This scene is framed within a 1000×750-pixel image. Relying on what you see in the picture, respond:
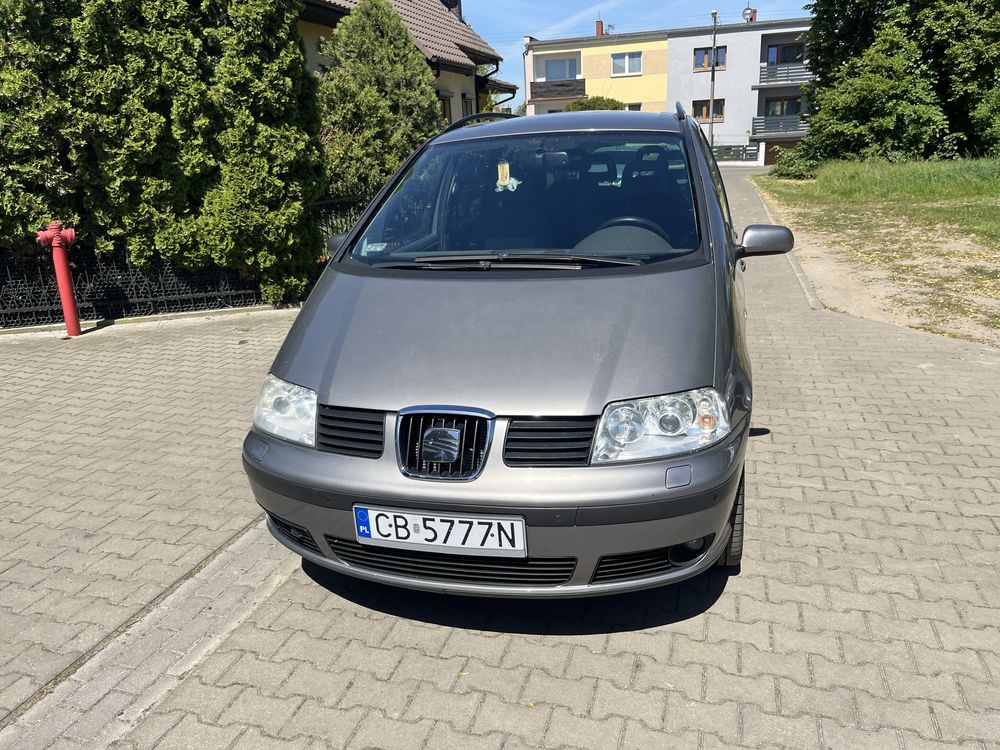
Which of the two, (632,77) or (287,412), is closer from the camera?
(287,412)

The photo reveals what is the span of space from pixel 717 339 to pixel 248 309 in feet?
23.8

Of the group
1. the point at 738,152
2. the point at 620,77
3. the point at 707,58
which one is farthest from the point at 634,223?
the point at 620,77

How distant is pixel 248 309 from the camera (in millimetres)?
9141

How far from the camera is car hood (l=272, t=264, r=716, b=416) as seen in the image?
273 cm

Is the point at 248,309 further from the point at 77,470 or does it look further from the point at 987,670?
the point at 987,670

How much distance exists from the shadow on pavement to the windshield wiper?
4.50 ft

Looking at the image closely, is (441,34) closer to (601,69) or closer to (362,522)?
(362,522)

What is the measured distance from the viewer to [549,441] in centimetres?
265

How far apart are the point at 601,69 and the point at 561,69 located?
353 cm

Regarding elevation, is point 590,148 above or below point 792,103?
below

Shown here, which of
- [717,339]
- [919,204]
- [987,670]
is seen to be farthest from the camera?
[919,204]

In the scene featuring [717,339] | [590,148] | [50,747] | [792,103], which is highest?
[792,103]

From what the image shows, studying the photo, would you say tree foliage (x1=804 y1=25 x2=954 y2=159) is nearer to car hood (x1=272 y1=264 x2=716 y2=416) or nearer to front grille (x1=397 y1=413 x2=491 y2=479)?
car hood (x1=272 y1=264 x2=716 y2=416)

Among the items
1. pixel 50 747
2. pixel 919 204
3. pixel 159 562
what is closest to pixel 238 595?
pixel 159 562
